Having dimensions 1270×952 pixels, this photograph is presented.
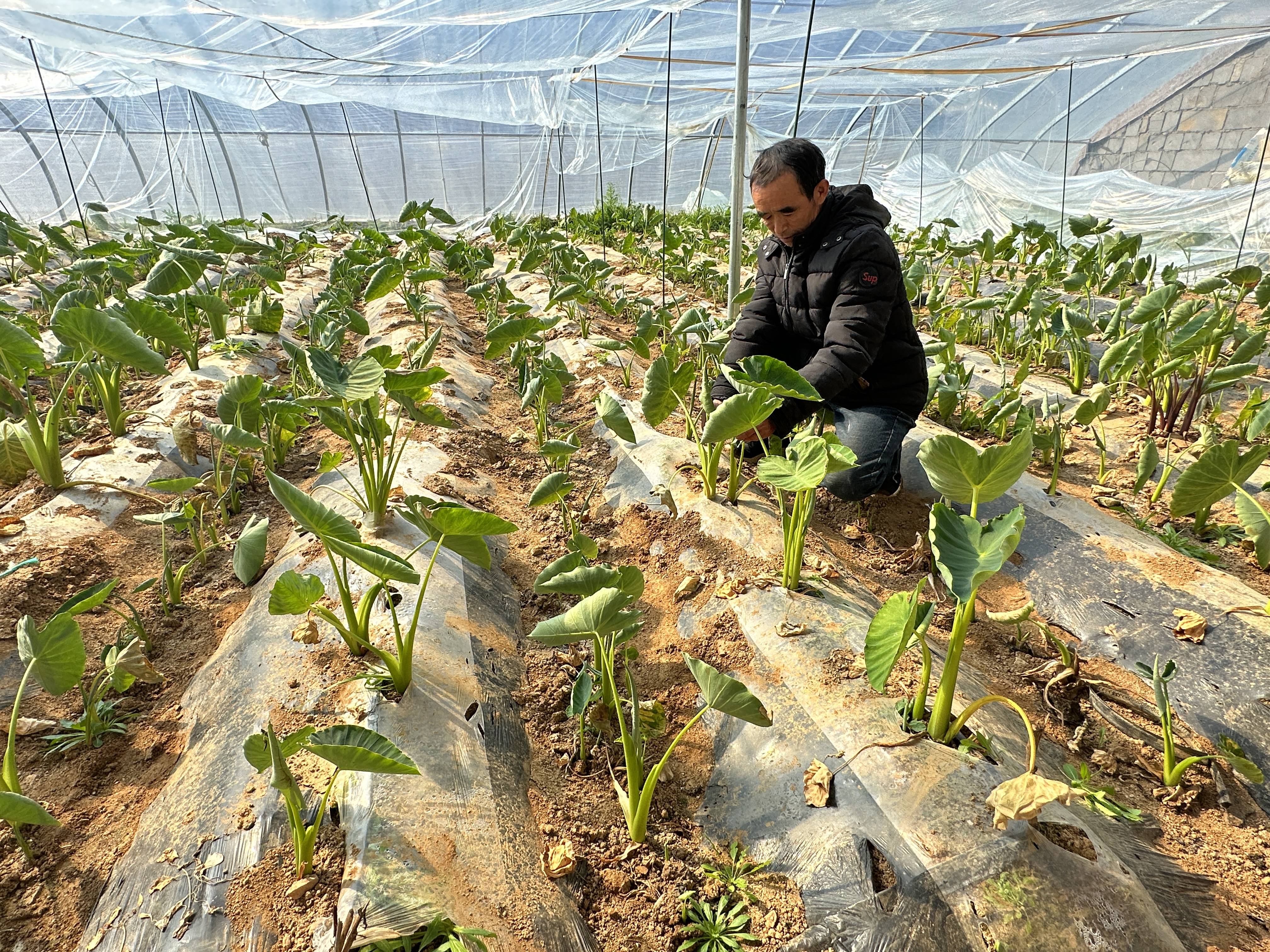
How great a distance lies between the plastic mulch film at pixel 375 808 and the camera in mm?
1108

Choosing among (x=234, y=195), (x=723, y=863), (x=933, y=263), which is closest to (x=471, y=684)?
(x=723, y=863)

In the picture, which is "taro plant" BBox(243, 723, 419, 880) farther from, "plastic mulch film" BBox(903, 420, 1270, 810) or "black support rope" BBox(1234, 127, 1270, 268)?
"black support rope" BBox(1234, 127, 1270, 268)

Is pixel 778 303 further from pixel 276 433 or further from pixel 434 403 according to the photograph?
pixel 276 433

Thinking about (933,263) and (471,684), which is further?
(933,263)

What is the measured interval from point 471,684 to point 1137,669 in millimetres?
1641

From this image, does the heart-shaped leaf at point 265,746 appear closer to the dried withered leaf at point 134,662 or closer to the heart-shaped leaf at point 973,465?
the dried withered leaf at point 134,662

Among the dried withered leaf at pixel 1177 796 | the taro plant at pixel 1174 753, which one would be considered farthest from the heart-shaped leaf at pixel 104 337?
the dried withered leaf at pixel 1177 796

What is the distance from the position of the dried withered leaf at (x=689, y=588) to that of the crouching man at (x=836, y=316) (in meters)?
0.48

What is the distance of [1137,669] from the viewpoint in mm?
1797

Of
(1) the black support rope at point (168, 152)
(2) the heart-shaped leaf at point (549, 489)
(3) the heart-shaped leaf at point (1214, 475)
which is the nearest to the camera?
(3) the heart-shaped leaf at point (1214, 475)

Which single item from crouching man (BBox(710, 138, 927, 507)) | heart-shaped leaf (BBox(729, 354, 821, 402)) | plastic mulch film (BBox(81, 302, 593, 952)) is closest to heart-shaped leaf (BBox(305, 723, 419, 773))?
plastic mulch film (BBox(81, 302, 593, 952))

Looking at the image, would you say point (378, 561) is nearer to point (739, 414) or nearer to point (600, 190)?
point (739, 414)

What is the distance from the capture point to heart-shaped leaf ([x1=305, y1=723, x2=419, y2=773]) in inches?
40.3

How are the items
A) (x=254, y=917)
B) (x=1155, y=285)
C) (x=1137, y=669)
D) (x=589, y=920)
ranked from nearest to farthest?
1. (x=254, y=917)
2. (x=589, y=920)
3. (x=1137, y=669)
4. (x=1155, y=285)
